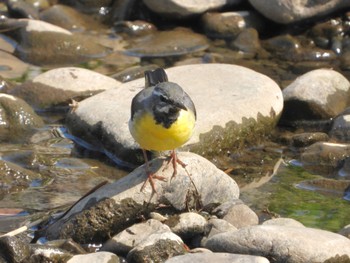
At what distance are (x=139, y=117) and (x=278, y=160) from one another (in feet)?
10.4

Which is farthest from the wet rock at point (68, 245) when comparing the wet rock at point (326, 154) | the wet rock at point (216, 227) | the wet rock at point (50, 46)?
the wet rock at point (50, 46)

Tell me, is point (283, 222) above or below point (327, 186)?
above

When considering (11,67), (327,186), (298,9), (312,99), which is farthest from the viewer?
(298,9)

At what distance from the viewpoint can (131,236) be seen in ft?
26.3

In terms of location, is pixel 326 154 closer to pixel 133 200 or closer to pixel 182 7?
pixel 133 200

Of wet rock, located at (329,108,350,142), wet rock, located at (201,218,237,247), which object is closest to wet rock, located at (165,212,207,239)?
wet rock, located at (201,218,237,247)

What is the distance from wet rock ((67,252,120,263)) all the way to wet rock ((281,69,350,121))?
4.97 m

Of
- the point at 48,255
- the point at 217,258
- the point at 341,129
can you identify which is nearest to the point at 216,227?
the point at 217,258

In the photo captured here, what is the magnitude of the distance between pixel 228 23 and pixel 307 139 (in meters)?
4.67

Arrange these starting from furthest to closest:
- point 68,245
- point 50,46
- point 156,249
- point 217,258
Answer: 1. point 50,46
2. point 68,245
3. point 156,249
4. point 217,258

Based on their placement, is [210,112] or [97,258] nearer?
[97,258]

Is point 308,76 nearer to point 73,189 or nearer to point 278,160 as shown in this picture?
point 278,160

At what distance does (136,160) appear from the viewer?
413 inches

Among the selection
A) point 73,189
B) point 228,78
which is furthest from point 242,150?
point 73,189
